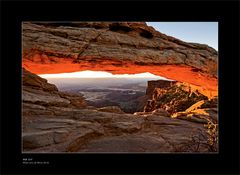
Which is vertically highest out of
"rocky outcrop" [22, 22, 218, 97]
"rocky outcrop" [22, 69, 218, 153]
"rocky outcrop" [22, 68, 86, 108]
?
"rocky outcrop" [22, 22, 218, 97]

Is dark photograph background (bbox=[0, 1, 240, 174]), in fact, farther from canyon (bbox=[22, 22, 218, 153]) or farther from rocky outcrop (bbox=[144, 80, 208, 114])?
rocky outcrop (bbox=[144, 80, 208, 114])

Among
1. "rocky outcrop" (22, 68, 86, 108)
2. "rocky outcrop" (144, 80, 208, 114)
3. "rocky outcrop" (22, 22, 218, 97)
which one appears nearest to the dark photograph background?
"rocky outcrop" (22, 68, 86, 108)

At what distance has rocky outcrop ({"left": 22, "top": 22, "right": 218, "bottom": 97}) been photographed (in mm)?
7594

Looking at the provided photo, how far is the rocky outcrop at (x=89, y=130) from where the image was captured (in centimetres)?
535

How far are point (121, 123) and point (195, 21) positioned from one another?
4.05m

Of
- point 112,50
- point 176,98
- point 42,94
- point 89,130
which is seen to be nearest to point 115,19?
point 89,130

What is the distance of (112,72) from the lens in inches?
413

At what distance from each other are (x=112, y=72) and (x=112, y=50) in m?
2.17

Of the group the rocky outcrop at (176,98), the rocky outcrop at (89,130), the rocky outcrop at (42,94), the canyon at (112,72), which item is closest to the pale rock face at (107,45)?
the canyon at (112,72)

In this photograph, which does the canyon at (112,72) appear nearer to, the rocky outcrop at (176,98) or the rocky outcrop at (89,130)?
the rocky outcrop at (89,130)

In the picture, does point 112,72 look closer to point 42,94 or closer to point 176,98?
point 42,94

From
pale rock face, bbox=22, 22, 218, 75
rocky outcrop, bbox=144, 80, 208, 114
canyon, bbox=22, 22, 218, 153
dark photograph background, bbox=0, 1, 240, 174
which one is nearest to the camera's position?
dark photograph background, bbox=0, 1, 240, 174
